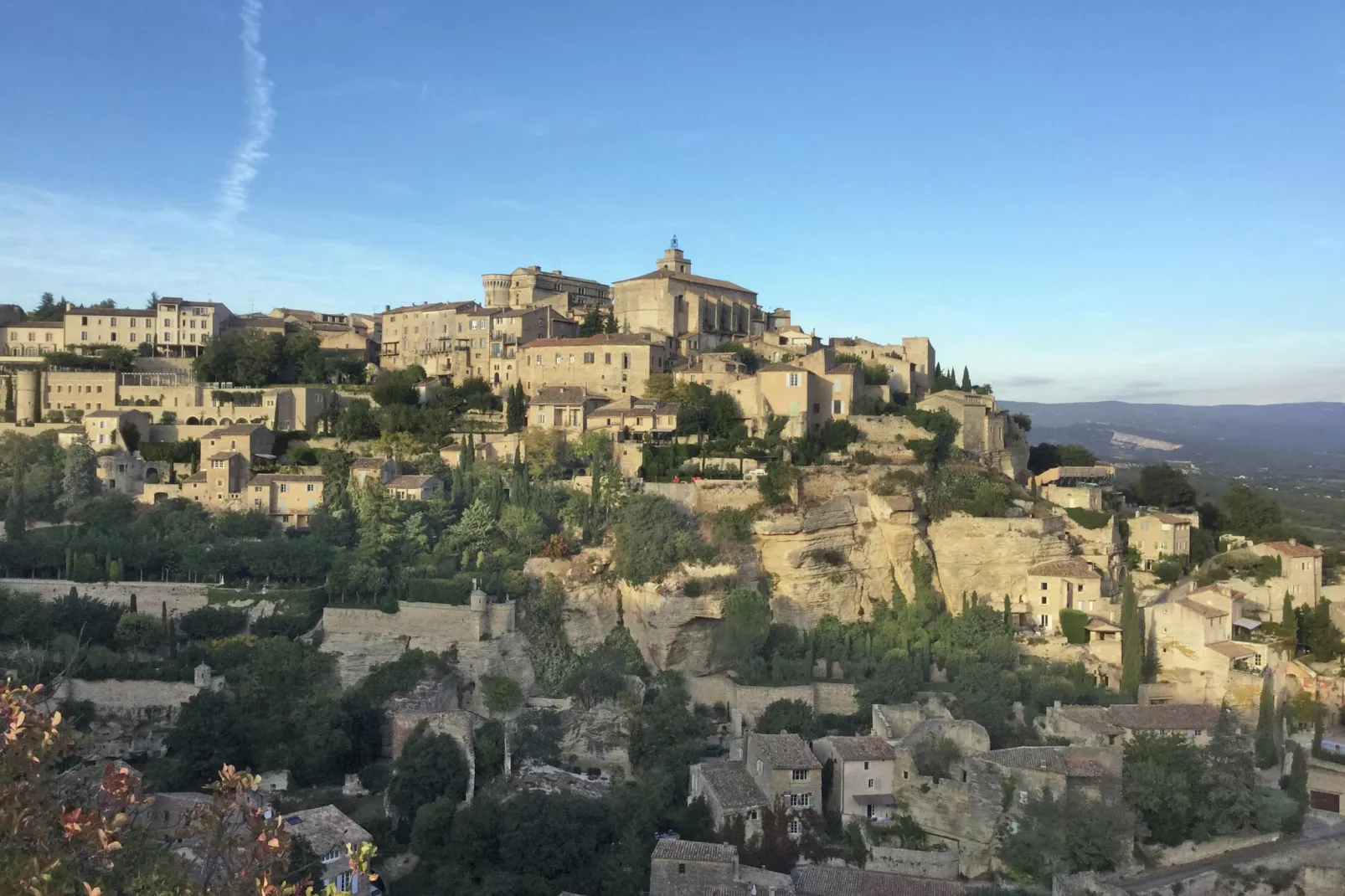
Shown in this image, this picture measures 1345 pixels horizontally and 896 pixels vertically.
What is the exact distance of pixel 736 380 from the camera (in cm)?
4197

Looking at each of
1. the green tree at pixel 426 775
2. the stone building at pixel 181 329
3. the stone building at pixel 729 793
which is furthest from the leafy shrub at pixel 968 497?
the stone building at pixel 181 329

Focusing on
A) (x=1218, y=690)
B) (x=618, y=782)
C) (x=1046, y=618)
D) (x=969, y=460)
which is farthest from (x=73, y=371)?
(x=1218, y=690)

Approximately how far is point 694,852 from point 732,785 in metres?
2.84

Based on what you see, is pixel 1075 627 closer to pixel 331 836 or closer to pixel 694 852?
pixel 694 852

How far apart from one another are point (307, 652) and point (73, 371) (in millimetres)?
23825

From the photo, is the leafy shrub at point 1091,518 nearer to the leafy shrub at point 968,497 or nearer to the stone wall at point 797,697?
the leafy shrub at point 968,497

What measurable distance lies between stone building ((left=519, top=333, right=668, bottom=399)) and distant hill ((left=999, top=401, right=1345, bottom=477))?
6657 cm

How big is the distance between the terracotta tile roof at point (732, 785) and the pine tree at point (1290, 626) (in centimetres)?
1888

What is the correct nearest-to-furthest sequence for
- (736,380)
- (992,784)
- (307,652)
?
(992,784)
(307,652)
(736,380)

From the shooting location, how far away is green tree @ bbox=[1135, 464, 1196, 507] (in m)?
43.3

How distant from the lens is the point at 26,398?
44.5 m

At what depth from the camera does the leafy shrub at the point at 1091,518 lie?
117ft

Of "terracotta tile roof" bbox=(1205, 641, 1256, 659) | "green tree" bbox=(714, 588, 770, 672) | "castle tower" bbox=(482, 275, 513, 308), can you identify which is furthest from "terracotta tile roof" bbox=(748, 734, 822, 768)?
"castle tower" bbox=(482, 275, 513, 308)

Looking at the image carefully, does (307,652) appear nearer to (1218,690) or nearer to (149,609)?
(149,609)
